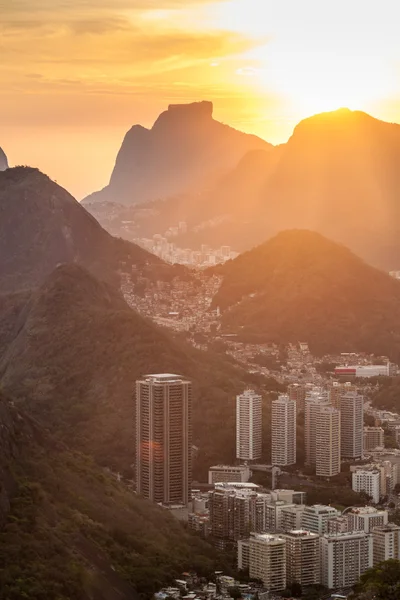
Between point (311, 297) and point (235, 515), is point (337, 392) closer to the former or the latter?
point (235, 515)

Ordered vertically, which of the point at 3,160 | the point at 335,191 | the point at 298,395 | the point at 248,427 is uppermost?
the point at 3,160

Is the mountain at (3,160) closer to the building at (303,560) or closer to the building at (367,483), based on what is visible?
the building at (367,483)

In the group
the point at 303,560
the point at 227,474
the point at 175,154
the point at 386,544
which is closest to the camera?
the point at 303,560

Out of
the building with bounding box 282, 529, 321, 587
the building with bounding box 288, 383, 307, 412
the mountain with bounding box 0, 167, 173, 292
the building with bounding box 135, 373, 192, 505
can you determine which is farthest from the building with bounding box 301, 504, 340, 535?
the mountain with bounding box 0, 167, 173, 292

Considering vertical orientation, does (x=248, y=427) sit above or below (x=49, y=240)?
below

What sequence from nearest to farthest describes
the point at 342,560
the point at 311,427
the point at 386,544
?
the point at 342,560 < the point at 386,544 < the point at 311,427

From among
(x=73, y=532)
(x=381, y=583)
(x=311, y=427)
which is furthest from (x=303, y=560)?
(x=311, y=427)

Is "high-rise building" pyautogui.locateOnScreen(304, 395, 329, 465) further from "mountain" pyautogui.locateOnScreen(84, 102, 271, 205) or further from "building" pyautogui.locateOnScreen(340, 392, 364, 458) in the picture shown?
"mountain" pyautogui.locateOnScreen(84, 102, 271, 205)
